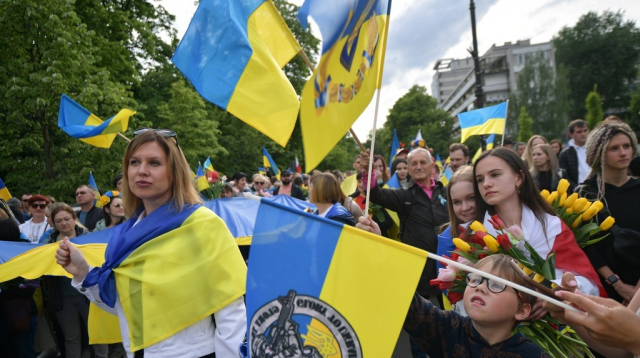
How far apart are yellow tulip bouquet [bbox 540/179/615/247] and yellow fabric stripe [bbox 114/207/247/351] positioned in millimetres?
1870

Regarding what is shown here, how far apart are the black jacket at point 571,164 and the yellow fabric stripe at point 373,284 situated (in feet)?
18.4

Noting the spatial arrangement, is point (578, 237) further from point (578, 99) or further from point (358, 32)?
point (578, 99)

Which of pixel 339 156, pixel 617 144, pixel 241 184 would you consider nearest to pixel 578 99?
pixel 339 156

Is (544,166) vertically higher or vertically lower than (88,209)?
higher

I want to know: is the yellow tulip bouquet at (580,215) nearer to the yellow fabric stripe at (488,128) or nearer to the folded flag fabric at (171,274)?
the folded flag fabric at (171,274)

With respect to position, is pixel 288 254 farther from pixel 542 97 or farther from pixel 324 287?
pixel 542 97

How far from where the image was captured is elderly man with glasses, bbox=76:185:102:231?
22.2ft

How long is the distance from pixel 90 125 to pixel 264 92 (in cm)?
459

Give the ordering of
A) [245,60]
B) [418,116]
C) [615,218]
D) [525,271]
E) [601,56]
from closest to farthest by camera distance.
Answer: [525,271], [245,60], [615,218], [601,56], [418,116]

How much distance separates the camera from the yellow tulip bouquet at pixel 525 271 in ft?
6.40

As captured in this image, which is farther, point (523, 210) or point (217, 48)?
point (217, 48)

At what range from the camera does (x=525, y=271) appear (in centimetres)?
217

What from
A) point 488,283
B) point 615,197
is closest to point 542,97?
point 615,197

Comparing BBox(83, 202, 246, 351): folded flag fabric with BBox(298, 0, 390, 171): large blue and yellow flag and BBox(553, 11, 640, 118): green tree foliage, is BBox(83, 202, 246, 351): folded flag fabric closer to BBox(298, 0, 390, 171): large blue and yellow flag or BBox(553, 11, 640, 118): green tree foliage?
BBox(298, 0, 390, 171): large blue and yellow flag
